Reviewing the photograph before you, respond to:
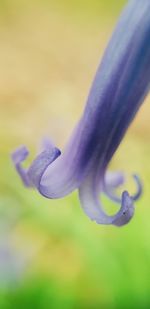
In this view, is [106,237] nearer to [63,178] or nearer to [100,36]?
[63,178]

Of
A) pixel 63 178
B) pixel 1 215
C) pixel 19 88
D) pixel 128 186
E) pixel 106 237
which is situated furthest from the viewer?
pixel 19 88

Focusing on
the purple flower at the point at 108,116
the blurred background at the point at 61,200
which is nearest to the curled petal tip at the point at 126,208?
the purple flower at the point at 108,116

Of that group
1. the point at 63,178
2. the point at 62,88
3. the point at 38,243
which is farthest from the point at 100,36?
the point at 63,178

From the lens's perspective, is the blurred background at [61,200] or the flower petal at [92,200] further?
the blurred background at [61,200]

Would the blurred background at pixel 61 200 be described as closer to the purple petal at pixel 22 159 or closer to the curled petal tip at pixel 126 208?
the purple petal at pixel 22 159

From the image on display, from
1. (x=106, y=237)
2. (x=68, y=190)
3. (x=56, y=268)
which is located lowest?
(x=56, y=268)

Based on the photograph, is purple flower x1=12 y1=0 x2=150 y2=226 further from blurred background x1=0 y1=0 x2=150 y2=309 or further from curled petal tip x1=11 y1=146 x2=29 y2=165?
blurred background x1=0 y1=0 x2=150 y2=309
